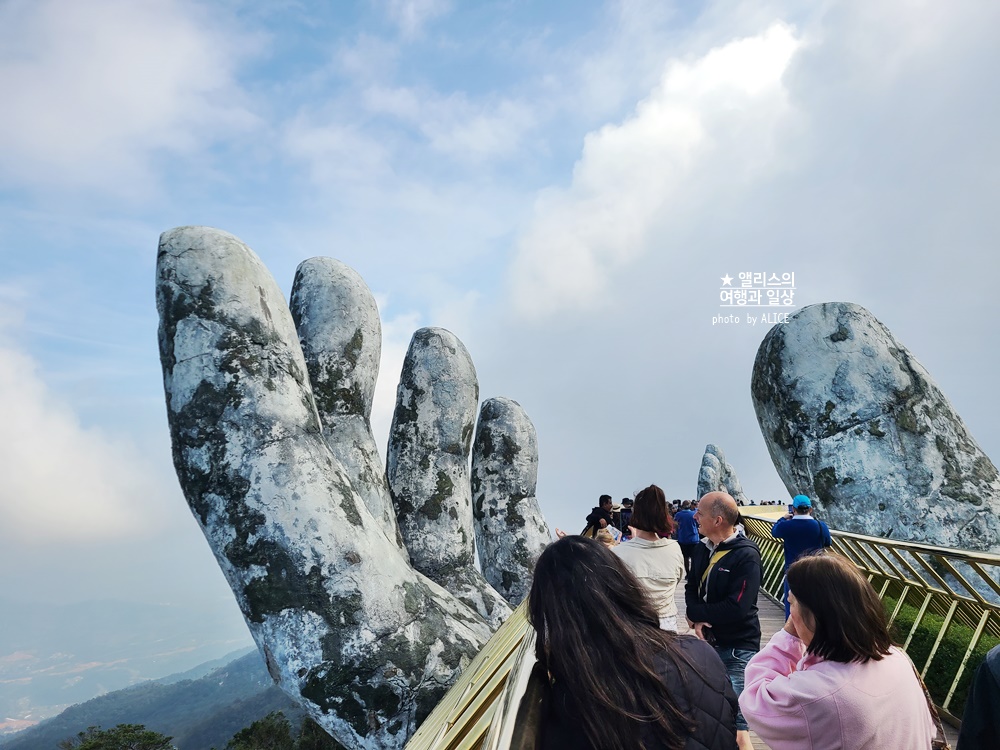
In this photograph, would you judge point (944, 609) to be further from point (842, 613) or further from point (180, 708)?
point (180, 708)

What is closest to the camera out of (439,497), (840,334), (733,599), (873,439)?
(733,599)

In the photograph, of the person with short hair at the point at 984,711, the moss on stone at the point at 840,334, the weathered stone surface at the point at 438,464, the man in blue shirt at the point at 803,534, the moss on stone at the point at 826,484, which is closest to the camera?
the person with short hair at the point at 984,711

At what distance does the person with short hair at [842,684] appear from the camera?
196 centimetres

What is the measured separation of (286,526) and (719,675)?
4504 millimetres

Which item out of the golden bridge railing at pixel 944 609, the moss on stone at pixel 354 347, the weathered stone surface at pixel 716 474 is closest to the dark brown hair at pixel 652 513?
the golden bridge railing at pixel 944 609

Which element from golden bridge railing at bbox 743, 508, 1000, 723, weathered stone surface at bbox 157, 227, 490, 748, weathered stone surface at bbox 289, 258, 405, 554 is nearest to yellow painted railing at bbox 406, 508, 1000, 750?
golden bridge railing at bbox 743, 508, 1000, 723

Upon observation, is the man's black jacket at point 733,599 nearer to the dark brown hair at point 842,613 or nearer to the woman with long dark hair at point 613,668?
the dark brown hair at point 842,613

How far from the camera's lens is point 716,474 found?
29906mm

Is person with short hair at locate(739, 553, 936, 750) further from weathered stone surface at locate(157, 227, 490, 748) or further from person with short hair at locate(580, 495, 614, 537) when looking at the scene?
person with short hair at locate(580, 495, 614, 537)

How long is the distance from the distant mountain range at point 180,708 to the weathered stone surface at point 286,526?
41.2m

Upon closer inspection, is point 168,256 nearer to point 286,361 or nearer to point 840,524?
point 286,361

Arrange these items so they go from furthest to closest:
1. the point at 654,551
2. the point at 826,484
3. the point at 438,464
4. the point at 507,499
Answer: the point at 507,499
the point at 438,464
the point at 826,484
the point at 654,551

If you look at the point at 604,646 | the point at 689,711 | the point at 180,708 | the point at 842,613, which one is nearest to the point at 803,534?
the point at 842,613

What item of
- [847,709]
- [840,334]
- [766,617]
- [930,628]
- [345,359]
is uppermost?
[345,359]
